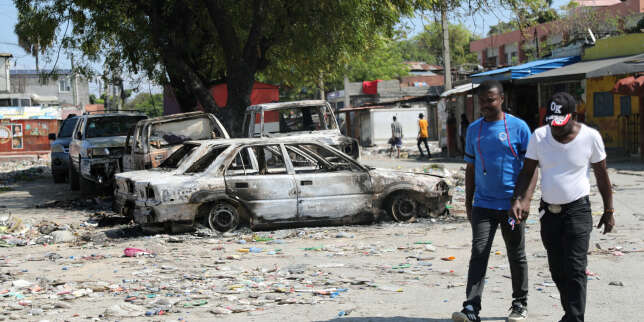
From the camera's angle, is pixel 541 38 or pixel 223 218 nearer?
pixel 223 218

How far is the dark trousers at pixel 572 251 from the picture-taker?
15.0 feet

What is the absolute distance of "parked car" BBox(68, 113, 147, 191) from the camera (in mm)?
15289

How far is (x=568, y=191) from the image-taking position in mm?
4617

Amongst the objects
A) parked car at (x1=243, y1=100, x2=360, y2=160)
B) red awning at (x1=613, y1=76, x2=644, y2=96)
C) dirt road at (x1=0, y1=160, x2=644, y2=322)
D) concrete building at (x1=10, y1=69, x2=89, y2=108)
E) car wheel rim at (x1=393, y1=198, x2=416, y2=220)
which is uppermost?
concrete building at (x1=10, y1=69, x2=89, y2=108)

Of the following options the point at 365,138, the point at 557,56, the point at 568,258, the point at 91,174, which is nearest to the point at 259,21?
the point at 91,174

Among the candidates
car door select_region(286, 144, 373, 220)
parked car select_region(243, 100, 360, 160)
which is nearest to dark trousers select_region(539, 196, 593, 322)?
car door select_region(286, 144, 373, 220)

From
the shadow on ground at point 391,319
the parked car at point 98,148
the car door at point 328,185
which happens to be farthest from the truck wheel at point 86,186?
the shadow on ground at point 391,319

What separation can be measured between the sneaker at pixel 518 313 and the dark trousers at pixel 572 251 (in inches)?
19.2

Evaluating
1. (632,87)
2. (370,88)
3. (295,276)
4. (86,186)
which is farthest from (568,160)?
(370,88)

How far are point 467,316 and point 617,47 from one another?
67.9 ft

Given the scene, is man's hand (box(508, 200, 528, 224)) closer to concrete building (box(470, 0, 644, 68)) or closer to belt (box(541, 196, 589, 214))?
belt (box(541, 196, 589, 214))

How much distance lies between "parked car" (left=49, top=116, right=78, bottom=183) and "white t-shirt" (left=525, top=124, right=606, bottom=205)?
17995 millimetres

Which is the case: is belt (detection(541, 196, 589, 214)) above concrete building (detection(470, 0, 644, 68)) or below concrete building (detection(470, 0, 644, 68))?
below

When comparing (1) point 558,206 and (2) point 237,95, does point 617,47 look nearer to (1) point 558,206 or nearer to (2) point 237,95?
(2) point 237,95
